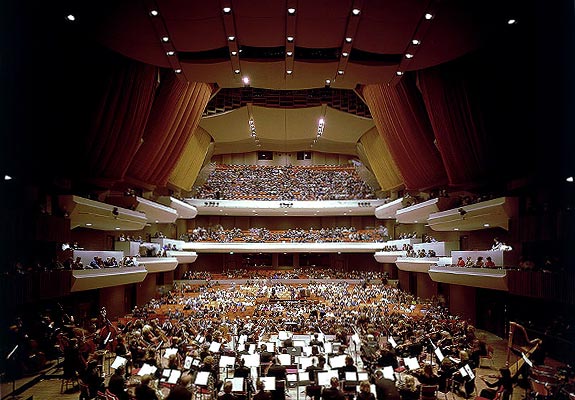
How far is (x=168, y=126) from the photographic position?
941 inches

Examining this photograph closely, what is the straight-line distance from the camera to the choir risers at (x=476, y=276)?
52.2ft

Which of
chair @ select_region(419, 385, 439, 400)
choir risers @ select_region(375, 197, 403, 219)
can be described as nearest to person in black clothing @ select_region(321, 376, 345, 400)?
chair @ select_region(419, 385, 439, 400)

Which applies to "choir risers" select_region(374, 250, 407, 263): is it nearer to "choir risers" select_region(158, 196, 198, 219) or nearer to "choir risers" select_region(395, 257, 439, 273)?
"choir risers" select_region(395, 257, 439, 273)

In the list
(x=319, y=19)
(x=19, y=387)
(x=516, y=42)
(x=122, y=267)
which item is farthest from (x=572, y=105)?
(x=122, y=267)

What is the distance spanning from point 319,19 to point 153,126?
41.0 feet

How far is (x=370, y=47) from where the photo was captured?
1527 centimetres

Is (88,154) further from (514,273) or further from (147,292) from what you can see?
(514,273)

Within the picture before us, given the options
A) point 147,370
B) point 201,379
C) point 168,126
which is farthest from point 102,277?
point 201,379

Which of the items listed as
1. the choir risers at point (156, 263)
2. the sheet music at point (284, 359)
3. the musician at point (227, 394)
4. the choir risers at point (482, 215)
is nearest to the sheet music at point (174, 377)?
the musician at point (227, 394)

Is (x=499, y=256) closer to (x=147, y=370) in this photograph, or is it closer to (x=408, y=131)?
(x=408, y=131)

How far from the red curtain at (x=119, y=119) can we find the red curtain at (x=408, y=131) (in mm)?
11276

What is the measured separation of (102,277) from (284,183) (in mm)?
27385

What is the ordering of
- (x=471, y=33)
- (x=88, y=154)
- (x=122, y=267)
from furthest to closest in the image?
(x=122, y=267)
(x=88, y=154)
(x=471, y=33)

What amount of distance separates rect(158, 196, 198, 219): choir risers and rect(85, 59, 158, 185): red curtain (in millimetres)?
10229
